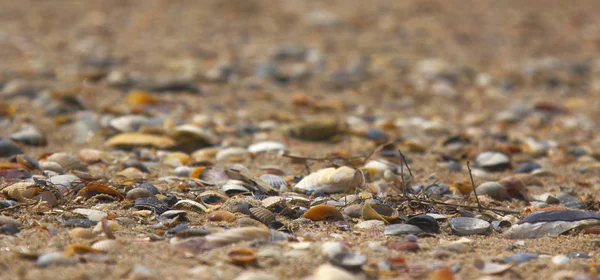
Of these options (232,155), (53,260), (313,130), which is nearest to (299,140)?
(313,130)

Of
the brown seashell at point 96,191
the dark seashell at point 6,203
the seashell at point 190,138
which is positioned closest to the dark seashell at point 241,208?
the brown seashell at point 96,191

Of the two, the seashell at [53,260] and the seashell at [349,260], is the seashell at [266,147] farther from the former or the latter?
the seashell at [53,260]

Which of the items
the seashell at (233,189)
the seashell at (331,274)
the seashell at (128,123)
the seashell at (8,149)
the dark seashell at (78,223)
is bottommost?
the seashell at (331,274)

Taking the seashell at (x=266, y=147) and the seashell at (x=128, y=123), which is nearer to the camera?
the seashell at (x=266, y=147)

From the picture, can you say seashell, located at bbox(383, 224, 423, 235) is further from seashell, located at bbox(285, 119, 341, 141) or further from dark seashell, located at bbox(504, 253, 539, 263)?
seashell, located at bbox(285, 119, 341, 141)

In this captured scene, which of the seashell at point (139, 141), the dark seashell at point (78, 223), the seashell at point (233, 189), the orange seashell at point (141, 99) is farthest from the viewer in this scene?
the orange seashell at point (141, 99)

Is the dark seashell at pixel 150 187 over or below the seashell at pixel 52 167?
below

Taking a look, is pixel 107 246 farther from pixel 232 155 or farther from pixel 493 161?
pixel 493 161
